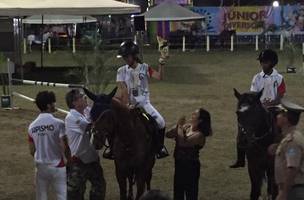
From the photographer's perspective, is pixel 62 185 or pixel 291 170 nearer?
pixel 291 170

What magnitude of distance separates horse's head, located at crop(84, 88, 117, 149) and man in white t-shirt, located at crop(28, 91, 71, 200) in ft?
1.22

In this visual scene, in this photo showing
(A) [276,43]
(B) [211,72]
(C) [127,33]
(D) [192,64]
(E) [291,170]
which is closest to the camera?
(E) [291,170]

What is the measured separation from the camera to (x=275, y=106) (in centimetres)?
→ 863

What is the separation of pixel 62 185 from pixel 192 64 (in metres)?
25.3

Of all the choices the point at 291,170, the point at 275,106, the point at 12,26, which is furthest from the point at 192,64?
the point at 291,170

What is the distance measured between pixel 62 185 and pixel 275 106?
3.13m

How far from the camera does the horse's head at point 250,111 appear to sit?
25.7 feet

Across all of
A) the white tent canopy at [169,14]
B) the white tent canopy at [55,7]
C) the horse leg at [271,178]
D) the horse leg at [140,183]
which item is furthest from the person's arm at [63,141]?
the white tent canopy at [169,14]

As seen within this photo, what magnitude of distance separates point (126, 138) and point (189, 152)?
822mm

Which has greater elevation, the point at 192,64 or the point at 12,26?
the point at 12,26

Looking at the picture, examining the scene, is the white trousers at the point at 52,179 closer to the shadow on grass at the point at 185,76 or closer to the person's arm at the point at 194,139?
the person's arm at the point at 194,139

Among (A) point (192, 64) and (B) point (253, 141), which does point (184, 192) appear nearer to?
(B) point (253, 141)

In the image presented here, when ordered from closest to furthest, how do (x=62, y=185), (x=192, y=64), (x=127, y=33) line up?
(x=62, y=185)
(x=192, y=64)
(x=127, y=33)

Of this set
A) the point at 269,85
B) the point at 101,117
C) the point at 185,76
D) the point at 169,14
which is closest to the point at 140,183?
the point at 101,117
